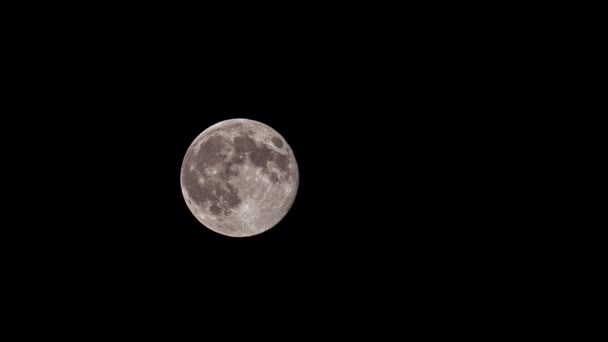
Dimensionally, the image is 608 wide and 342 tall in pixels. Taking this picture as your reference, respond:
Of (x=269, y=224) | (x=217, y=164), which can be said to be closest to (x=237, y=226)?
(x=269, y=224)

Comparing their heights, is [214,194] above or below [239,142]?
below

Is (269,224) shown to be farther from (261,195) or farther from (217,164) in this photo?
(217,164)

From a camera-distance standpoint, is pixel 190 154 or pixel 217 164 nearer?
pixel 217 164

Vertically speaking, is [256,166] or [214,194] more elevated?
[256,166]

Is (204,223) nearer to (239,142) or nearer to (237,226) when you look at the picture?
(237,226)

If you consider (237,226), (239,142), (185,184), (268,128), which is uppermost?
(268,128)

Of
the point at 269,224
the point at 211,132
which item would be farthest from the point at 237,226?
the point at 211,132
